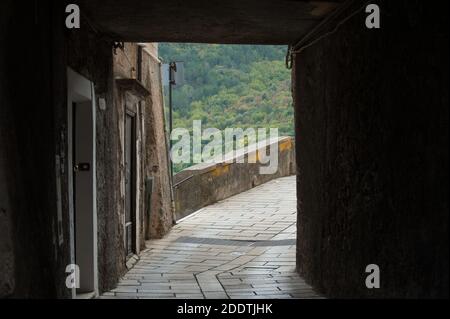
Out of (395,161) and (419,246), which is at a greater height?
(395,161)

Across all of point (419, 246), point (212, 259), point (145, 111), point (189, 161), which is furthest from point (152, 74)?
point (189, 161)

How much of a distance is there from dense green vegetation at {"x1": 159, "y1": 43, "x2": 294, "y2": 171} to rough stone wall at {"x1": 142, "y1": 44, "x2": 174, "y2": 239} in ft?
63.2

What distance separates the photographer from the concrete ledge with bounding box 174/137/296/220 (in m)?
12.6

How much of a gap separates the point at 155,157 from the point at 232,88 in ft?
87.3

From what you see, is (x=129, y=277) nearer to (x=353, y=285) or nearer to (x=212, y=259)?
(x=212, y=259)

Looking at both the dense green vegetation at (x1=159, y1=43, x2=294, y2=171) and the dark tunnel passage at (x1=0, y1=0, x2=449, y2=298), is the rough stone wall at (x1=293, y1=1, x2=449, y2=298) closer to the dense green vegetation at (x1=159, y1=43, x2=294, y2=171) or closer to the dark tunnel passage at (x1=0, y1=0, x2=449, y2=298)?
the dark tunnel passage at (x1=0, y1=0, x2=449, y2=298)

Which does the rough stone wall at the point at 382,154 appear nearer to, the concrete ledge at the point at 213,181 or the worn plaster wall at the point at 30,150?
the worn plaster wall at the point at 30,150

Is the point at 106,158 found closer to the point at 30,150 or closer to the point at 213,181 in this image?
the point at 30,150

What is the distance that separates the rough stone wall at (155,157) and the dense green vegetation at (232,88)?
63.2 feet

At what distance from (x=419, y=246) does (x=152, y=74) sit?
765 centimetres

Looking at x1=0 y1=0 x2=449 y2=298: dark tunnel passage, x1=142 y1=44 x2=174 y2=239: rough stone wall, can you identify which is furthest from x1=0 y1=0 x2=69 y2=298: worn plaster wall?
x1=142 y1=44 x2=174 y2=239: rough stone wall

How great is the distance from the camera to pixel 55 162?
4.43 meters

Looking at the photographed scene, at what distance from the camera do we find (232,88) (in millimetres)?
36875

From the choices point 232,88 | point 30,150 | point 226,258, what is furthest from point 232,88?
point 30,150
